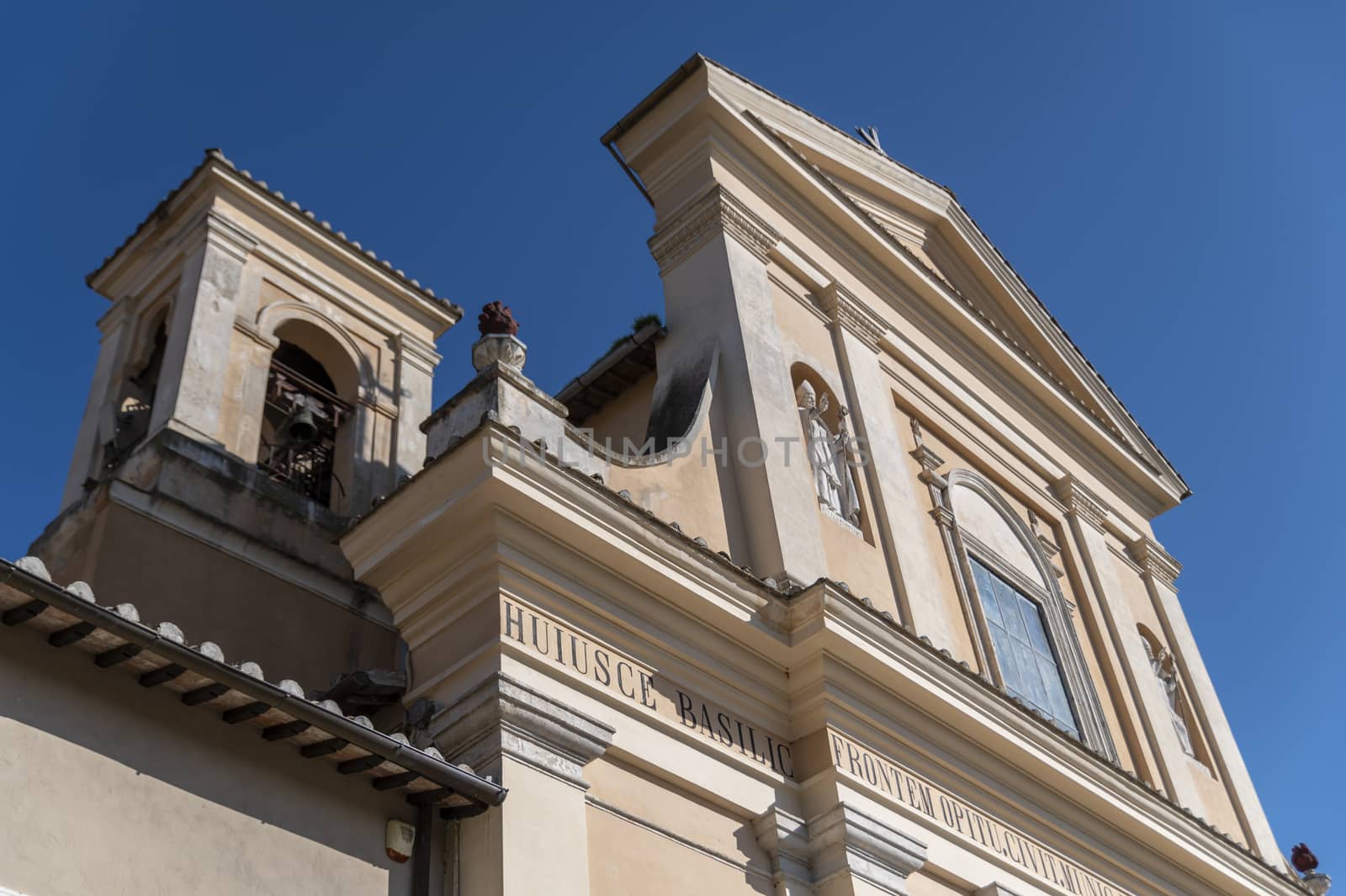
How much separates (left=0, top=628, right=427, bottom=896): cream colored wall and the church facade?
0.05ft

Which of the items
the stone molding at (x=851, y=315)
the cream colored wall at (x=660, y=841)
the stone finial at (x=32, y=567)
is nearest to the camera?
the stone finial at (x=32, y=567)

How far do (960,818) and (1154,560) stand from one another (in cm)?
666

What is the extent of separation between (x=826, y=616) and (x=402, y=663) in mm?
3151

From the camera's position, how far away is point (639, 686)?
7.56 meters

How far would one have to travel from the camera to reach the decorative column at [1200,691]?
13.3 meters

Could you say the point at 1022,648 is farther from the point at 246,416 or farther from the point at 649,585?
the point at 246,416

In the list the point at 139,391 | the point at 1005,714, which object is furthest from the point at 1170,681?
the point at 139,391

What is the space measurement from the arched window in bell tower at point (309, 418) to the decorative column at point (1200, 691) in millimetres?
7491

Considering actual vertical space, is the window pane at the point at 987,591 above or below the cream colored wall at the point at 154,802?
above

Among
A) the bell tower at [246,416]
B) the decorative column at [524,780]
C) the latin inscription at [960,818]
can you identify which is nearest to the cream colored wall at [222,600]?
the bell tower at [246,416]

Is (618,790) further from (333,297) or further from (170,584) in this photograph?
(333,297)

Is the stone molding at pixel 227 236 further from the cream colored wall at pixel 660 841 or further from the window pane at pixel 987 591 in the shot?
the cream colored wall at pixel 660 841

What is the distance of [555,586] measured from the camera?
734cm

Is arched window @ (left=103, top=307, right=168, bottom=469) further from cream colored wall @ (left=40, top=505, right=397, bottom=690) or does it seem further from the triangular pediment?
the triangular pediment
